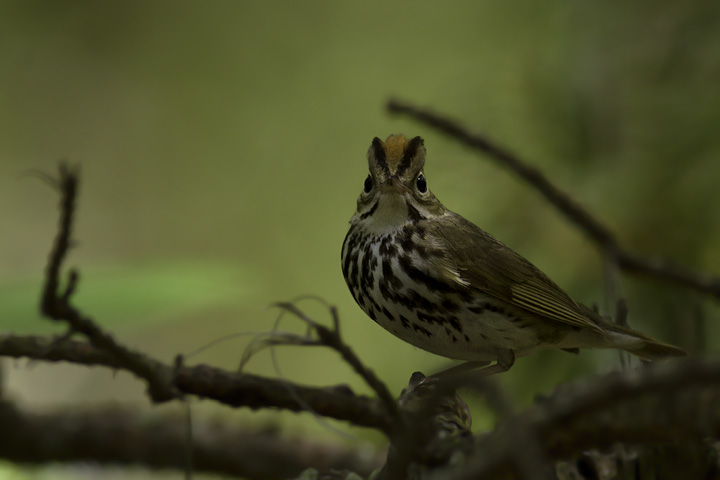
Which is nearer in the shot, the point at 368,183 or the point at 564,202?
the point at 564,202

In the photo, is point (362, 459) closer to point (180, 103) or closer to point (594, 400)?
point (594, 400)

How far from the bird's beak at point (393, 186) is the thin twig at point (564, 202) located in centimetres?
63

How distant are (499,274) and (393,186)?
59cm

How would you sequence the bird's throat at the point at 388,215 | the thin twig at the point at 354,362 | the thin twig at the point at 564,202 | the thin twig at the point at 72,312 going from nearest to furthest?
the thin twig at the point at 72,312 < the thin twig at the point at 354,362 < the thin twig at the point at 564,202 < the bird's throat at the point at 388,215

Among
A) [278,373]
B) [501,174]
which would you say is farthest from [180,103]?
[278,373]

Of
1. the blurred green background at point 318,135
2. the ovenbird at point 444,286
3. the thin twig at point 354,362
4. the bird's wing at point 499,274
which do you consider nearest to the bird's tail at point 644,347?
the ovenbird at point 444,286

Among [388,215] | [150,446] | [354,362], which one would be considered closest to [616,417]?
[354,362]

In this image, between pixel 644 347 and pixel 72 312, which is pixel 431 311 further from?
pixel 72 312

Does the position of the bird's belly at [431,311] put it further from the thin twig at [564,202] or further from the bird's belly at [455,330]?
the thin twig at [564,202]

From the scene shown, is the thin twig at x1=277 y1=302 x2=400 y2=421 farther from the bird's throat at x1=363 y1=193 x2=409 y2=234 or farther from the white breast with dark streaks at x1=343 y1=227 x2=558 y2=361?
the bird's throat at x1=363 y1=193 x2=409 y2=234

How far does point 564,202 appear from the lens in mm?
2609

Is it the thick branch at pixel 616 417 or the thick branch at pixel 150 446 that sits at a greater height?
the thick branch at pixel 150 446

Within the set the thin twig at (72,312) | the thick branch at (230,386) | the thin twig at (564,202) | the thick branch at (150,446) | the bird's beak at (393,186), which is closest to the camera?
the thin twig at (72,312)

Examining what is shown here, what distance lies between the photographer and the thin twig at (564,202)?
2357 millimetres
